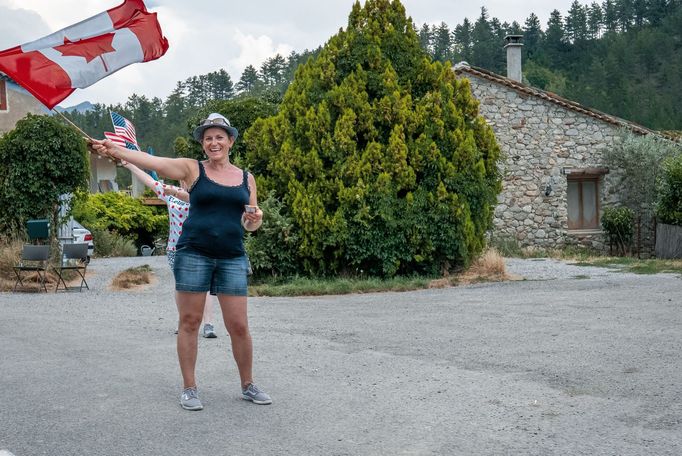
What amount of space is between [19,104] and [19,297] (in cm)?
2167

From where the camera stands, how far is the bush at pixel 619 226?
966 inches

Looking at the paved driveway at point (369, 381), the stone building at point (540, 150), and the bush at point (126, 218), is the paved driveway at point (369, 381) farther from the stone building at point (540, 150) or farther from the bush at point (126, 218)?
the bush at point (126, 218)

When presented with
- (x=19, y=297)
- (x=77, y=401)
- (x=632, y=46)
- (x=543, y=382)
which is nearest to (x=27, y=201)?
(x=19, y=297)

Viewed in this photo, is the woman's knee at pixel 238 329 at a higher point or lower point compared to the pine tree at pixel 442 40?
lower

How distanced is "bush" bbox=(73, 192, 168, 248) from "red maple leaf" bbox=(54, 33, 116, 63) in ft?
68.2

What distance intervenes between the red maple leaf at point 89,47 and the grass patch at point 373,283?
7265 mm

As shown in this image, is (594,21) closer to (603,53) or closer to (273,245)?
(603,53)

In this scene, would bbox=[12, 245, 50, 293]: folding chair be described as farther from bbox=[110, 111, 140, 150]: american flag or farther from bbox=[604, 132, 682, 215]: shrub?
bbox=[604, 132, 682, 215]: shrub

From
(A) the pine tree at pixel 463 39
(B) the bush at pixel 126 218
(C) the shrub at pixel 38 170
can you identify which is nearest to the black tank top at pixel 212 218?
(C) the shrub at pixel 38 170

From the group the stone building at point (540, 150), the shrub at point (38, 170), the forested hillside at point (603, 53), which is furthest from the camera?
the forested hillside at point (603, 53)

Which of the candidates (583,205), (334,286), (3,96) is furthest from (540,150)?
(3,96)

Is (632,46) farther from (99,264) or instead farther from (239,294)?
(239,294)

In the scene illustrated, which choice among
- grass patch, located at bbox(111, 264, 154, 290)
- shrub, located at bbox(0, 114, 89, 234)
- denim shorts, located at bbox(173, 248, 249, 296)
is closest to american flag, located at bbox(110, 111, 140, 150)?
denim shorts, located at bbox(173, 248, 249, 296)

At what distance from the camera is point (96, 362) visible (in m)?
7.70
